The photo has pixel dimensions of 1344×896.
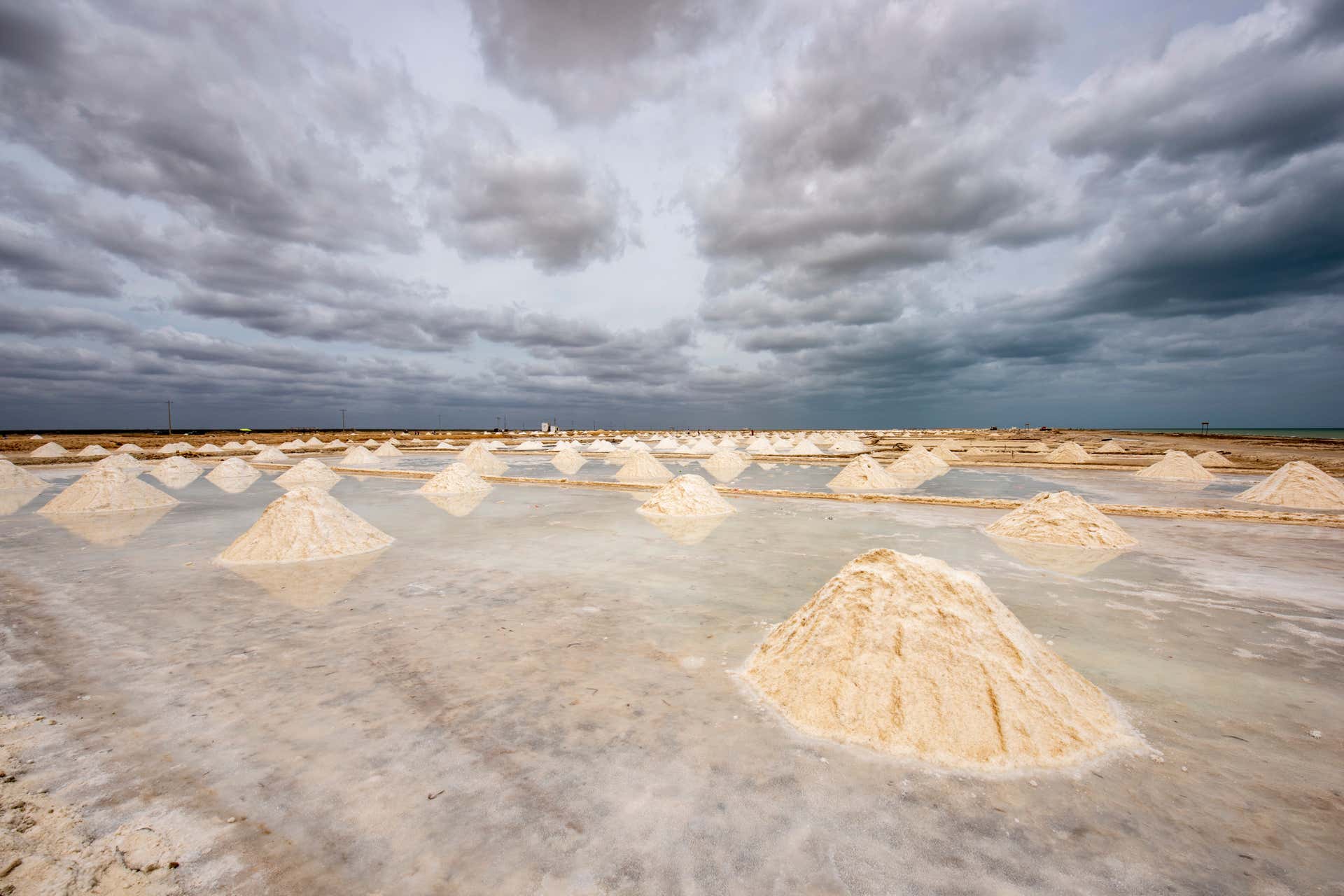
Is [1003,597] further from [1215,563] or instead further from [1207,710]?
[1215,563]

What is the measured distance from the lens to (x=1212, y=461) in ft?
81.8

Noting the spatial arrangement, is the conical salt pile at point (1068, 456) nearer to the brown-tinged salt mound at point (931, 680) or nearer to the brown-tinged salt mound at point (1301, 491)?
the brown-tinged salt mound at point (1301, 491)

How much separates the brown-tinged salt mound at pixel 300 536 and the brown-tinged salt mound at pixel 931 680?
24.2ft

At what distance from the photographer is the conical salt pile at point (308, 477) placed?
19927 mm

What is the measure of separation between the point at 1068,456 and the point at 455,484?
32248 millimetres

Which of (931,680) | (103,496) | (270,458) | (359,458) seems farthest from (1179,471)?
(270,458)

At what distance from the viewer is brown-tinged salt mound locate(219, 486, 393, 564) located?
8.00 metres

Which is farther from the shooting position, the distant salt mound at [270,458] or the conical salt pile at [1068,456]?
the distant salt mound at [270,458]

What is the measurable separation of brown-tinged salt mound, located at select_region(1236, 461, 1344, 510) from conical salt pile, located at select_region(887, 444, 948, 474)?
890cm

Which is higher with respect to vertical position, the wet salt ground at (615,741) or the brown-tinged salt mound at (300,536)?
the brown-tinged salt mound at (300,536)

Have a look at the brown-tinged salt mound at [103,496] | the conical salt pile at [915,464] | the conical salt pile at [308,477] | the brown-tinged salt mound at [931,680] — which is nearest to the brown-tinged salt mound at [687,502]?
the brown-tinged salt mound at [931,680]

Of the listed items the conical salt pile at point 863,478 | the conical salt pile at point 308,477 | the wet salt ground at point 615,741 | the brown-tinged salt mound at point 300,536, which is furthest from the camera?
the conical salt pile at point 308,477

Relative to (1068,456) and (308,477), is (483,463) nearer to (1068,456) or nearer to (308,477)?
(308,477)

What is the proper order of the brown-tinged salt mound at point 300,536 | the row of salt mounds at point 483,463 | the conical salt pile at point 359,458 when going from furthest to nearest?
the conical salt pile at point 359,458 → the row of salt mounds at point 483,463 → the brown-tinged salt mound at point 300,536
